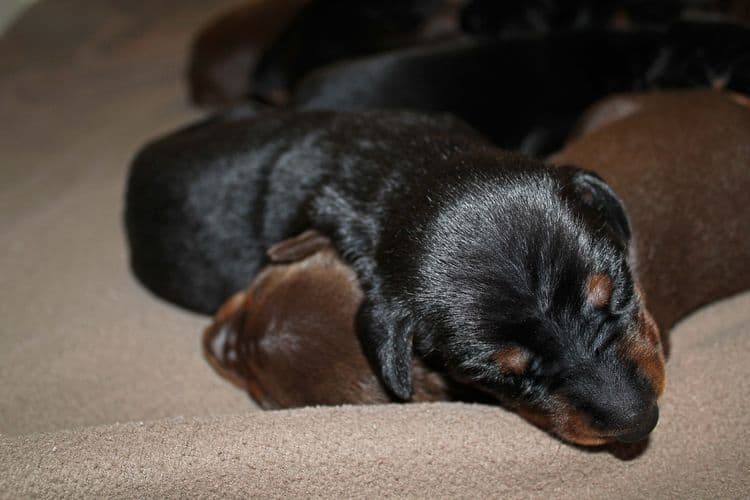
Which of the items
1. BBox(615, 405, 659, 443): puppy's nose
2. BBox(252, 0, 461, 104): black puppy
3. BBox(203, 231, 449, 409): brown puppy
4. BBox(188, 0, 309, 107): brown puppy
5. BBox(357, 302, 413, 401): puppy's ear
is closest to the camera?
BBox(615, 405, 659, 443): puppy's nose

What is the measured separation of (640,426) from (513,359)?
1.12 feet

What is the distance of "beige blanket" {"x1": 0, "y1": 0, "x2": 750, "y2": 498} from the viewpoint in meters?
2.05

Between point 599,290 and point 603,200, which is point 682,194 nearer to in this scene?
point 603,200

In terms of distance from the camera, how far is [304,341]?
2457mm

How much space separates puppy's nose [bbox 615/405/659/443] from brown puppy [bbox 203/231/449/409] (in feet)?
2.19

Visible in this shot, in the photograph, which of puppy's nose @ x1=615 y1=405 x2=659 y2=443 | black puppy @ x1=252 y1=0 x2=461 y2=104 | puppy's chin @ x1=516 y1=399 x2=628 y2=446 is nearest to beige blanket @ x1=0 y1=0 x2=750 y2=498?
puppy's chin @ x1=516 y1=399 x2=628 y2=446

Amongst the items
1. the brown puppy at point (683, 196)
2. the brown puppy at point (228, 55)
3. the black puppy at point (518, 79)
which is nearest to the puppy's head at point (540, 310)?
the brown puppy at point (683, 196)

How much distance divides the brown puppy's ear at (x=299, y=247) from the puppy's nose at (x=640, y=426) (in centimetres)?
114

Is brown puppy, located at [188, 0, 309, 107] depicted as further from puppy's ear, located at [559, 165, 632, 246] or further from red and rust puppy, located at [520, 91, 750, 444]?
puppy's ear, located at [559, 165, 632, 246]

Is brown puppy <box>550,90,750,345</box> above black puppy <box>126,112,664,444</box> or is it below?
below

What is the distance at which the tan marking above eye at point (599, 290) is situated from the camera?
2002 millimetres

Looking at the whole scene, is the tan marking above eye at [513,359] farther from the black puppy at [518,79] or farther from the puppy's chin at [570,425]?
the black puppy at [518,79]

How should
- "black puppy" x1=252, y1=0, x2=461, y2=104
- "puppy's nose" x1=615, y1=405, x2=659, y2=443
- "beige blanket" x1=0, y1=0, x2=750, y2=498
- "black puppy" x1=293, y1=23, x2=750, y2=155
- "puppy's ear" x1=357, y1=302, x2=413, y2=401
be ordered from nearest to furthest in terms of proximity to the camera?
1. "puppy's nose" x1=615, y1=405, x2=659, y2=443
2. "beige blanket" x1=0, y1=0, x2=750, y2=498
3. "puppy's ear" x1=357, y1=302, x2=413, y2=401
4. "black puppy" x1=293, y1=23, x2=750, y2=155
5. "black puppy" x1=252, y1=0, x2=461, y2=104

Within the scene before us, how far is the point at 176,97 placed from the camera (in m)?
4.86
